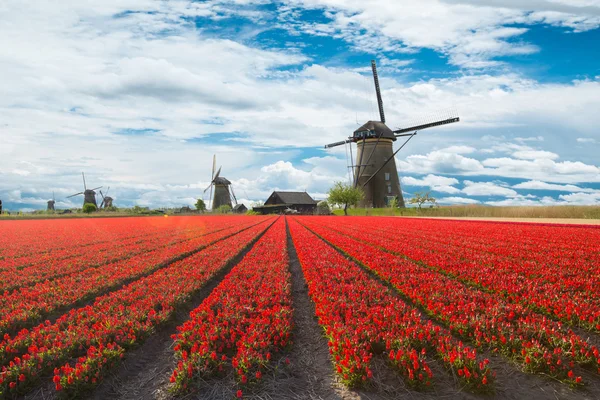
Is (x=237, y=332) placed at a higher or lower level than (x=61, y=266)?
lower

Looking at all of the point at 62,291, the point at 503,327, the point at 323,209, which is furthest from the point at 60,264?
the point at 323,209

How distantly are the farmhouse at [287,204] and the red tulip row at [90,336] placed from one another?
293 feet

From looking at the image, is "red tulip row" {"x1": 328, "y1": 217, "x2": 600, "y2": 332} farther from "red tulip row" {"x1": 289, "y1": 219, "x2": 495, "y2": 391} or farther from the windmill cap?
the windmill cap

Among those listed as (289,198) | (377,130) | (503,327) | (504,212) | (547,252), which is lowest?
(503,327)

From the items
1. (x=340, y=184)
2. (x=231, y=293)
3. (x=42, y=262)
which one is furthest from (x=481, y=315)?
(x=340, y=184)

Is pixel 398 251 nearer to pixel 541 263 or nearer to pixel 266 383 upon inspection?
pixel 541 263

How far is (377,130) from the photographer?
74625 mm

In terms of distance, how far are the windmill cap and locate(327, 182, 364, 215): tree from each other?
1054 cm

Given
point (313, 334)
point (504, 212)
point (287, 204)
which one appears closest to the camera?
point (313, 334)

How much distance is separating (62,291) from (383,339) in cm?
869

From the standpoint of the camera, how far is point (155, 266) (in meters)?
14.2

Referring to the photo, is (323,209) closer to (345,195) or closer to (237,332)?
(345,195)

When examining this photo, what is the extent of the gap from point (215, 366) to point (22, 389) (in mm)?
2802

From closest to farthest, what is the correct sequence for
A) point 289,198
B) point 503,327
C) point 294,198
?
1. point 503,327
2. point 289,198
3. point 294,198
